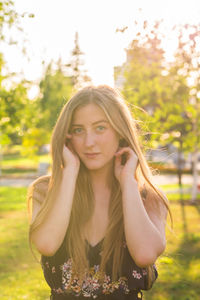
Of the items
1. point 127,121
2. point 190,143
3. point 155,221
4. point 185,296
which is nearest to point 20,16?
point 127,121

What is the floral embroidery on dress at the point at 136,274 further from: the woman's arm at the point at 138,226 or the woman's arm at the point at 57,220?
the woman's arm at the point at 57,220

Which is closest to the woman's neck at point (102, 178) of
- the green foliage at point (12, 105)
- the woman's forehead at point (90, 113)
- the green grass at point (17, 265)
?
the woman's forehead at point (90, 113)

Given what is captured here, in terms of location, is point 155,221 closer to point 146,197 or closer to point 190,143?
point 146,197

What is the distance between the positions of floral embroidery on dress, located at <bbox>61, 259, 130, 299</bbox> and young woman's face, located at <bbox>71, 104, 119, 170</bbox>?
2.16 ft

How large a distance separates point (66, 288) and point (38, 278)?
423 cm

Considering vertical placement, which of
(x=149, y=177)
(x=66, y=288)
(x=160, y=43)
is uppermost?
(x=160, y=43)

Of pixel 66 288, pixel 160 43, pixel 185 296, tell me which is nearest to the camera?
pixel 66 288

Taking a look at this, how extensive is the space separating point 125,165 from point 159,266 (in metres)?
2.66

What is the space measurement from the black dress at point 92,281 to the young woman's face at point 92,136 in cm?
54

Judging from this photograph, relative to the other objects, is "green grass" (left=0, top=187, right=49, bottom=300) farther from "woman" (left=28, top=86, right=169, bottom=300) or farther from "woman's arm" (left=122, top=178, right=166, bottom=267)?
"woman's arm" (left=122, top=178, right=166, bottom=267)

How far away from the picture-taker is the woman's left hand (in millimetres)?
2527

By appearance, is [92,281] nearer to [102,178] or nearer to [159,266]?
[102,178]

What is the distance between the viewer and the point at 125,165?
8.46 feet

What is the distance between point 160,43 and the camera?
22.3 ft
